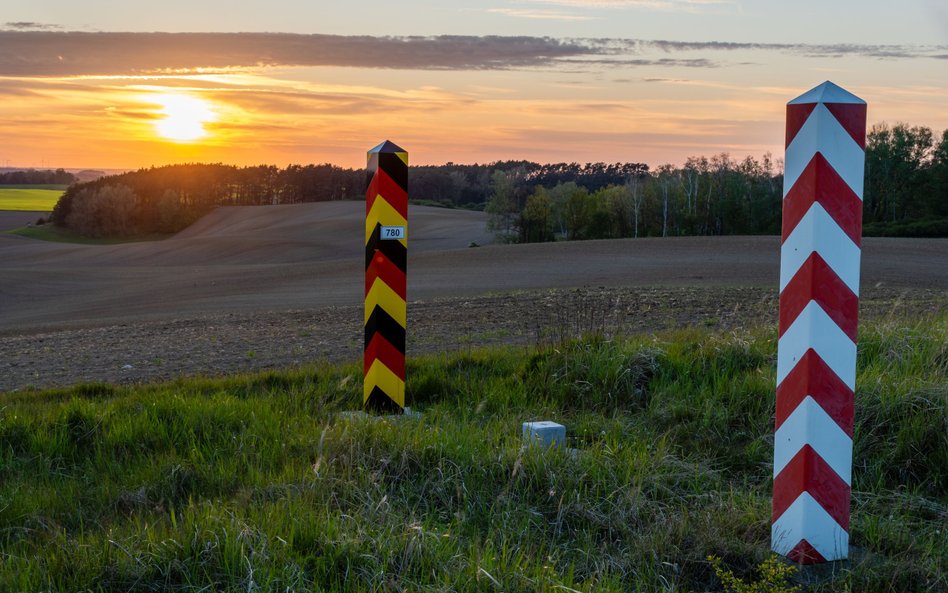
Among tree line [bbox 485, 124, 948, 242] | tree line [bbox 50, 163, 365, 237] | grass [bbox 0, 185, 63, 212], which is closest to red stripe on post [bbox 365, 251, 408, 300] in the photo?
tree line [bbox 485, 124, 948, 242]

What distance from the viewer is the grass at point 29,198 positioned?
136438mm

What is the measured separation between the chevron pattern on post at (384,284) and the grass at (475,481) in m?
0.37

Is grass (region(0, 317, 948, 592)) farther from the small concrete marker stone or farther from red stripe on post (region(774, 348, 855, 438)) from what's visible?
red stripe on post (region(774, 348, 855, 438))

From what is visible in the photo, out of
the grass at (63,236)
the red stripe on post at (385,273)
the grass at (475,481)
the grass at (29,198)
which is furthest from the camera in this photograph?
the grass at (29,198)

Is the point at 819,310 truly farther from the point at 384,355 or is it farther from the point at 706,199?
the point at 706,199

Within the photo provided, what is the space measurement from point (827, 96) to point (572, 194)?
78205 mm

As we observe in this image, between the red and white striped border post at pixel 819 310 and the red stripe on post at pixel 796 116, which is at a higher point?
the red stripe on post at pixel 796 116

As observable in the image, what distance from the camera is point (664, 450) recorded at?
4703 mm

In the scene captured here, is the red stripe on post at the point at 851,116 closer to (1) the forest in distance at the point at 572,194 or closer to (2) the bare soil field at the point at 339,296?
(2) the bare soil field at the point at 339,296

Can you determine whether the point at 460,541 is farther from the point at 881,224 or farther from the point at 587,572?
the point at 881,224

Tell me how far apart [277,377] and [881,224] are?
183ft

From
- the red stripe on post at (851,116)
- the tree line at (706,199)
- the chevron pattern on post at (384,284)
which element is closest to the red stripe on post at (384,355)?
the chevron pattern on post at (384,284)

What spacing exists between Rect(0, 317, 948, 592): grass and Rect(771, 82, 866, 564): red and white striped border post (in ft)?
0.83

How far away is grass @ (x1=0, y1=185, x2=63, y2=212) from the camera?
13644cm
